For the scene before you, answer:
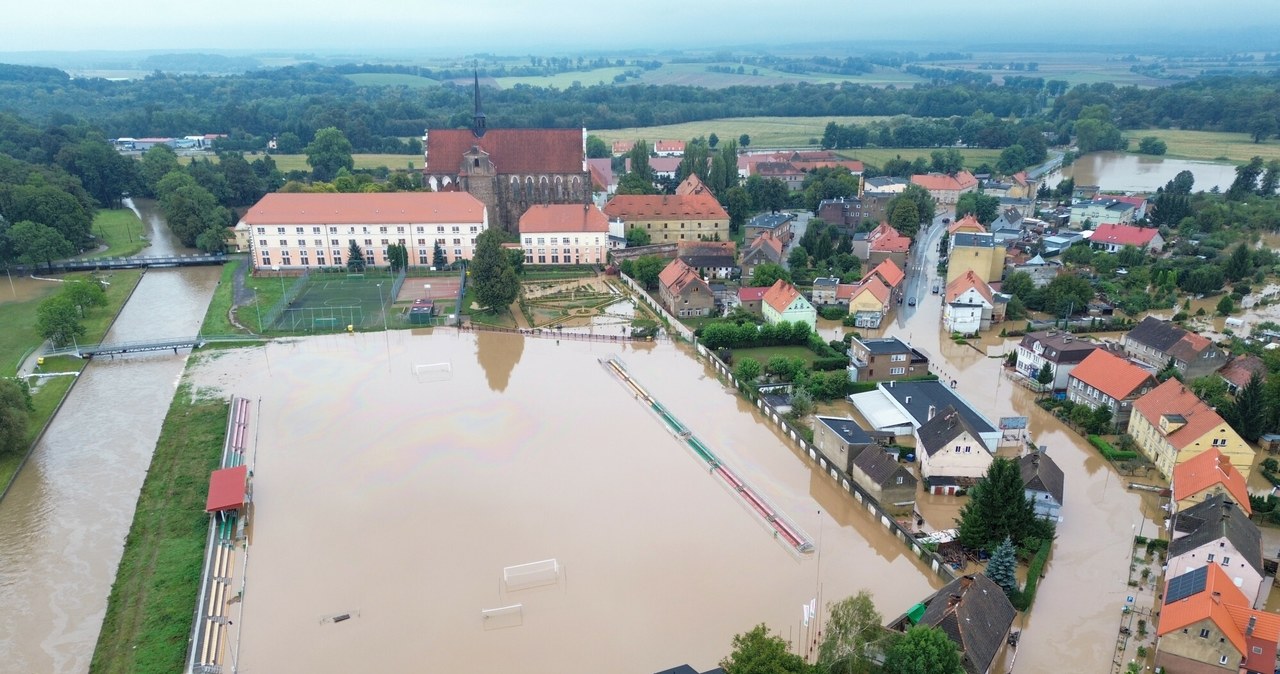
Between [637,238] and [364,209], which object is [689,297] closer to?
[637,238]

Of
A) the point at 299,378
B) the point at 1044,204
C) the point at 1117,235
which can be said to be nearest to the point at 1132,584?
the point at 299,378

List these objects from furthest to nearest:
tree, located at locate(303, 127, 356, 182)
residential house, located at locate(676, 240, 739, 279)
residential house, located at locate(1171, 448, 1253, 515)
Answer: tree, located at locate(303, 127, 356, 182)
residential house, located at locate(676, 240, 739, 279)
residential house, located at locate(1171, 448, 1253, 515)

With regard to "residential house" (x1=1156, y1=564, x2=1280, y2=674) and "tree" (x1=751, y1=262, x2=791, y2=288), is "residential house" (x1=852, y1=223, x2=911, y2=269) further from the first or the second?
"residential house" (x1=1156, y1=564, x2=1280, y2=674)

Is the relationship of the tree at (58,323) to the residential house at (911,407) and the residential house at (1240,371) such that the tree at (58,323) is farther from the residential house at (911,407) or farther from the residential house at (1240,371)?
the residential house at (1240,371)

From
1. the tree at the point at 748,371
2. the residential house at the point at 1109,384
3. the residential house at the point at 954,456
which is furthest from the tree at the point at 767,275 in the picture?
the residential house at the point at 954,456

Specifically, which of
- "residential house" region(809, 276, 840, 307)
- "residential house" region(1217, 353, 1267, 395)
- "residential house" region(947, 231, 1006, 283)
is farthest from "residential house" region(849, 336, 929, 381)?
"residential house" region(947, 231, 1006, 283)

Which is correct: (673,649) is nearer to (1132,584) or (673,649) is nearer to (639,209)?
(1132,584)
